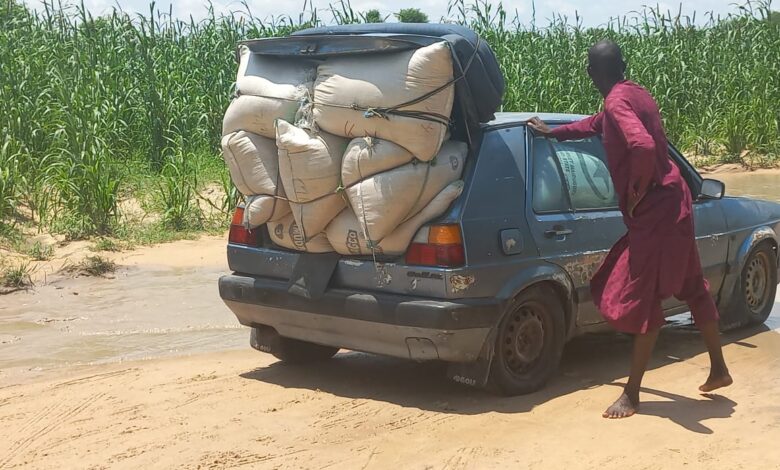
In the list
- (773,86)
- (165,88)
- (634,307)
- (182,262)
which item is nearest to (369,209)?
(634,307)

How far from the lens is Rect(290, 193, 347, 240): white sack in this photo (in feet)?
19.2

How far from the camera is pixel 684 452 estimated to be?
5.00 metres

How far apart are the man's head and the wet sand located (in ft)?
5.79

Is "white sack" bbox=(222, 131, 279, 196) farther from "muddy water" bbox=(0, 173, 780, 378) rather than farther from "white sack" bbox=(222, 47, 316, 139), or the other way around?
"muddy water" bbox=(0, 173, 780, 378)

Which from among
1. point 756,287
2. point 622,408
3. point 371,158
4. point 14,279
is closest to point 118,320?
point 14,279

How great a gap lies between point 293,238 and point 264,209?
240mm

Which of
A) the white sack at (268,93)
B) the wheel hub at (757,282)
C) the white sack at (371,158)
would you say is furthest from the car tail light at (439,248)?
the wheel hub at (757,282)

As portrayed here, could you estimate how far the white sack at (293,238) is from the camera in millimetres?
6035

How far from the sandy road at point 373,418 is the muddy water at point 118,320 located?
0.61 meters

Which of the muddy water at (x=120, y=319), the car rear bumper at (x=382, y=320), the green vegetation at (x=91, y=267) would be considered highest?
the car rear bumper at (x=382, y=320)

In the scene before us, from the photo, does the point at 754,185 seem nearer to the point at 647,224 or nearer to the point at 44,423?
the point at 647,224

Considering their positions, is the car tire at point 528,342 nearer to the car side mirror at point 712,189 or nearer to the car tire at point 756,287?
the car side mirror at point 712,189

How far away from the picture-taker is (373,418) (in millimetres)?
5621

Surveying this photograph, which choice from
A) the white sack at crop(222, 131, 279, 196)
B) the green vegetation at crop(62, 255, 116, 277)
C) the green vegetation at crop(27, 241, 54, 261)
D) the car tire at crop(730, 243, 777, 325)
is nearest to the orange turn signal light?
the white sack at crop(222, 131, 279, 196)
